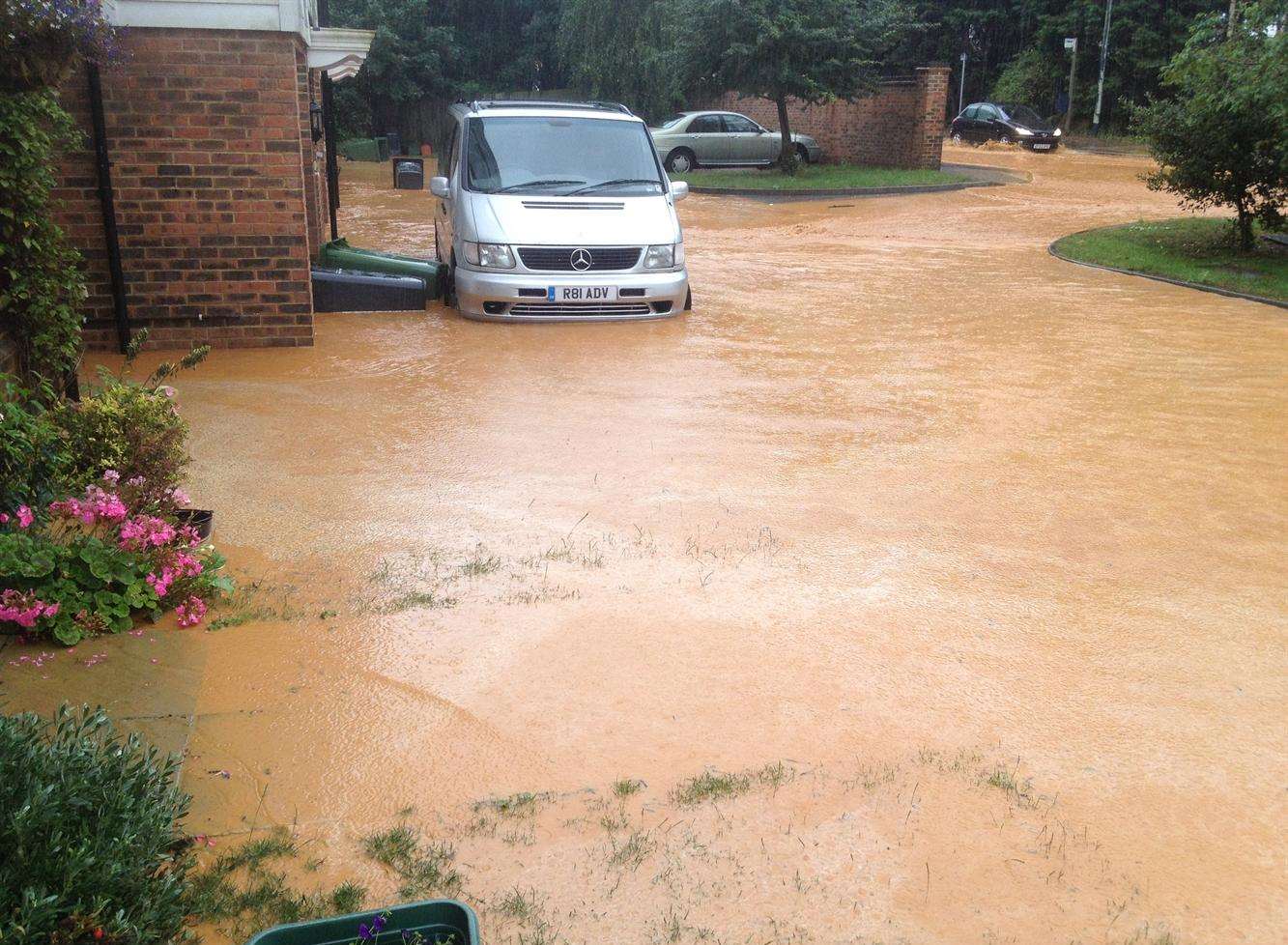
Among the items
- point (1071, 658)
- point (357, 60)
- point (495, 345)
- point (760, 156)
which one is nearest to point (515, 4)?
point (760, 156)

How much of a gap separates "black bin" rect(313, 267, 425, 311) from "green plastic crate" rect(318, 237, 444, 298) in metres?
0.16

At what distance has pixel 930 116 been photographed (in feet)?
94.5

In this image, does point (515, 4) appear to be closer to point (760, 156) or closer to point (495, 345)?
point (760, 156)

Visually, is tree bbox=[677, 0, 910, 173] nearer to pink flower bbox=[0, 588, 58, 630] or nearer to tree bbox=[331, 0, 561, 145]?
tree bbox=[331, 0, 561, 145]

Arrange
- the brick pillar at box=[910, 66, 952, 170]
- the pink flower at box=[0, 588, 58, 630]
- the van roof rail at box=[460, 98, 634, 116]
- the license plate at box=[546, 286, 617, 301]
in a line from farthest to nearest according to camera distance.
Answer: the brick pillar at box=[910, 66, 952, 170] → the van roof rail at box=[460, 98, 634, 116] → the license plate at box=[546, 286, 617, 301] → the pink flower at box=[0, 588, 58, 630]

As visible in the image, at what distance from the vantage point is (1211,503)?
623 centimetres

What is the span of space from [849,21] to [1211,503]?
2284 centimetres

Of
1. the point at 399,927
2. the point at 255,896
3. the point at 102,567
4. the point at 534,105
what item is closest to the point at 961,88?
the point at 534,105

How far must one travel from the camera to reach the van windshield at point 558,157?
34.6ft

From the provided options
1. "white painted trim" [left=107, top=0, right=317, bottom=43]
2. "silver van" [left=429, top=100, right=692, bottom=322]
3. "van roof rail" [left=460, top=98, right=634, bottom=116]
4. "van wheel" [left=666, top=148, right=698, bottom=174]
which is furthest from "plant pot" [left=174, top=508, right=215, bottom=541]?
"van wheel" [left=666, top=148, right=698, bottom=174]

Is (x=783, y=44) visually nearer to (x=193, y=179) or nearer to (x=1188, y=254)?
(x=1188, y=254)

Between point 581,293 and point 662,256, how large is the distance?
85 centimetres

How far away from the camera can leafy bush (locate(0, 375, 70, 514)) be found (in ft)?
14.3

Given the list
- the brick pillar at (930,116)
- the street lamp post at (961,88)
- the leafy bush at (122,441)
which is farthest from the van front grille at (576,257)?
the street lamp post at (961,88)
